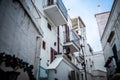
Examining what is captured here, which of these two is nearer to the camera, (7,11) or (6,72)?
(6,72)

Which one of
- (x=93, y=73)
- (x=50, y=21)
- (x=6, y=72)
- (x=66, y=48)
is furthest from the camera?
(x=93, y=73)

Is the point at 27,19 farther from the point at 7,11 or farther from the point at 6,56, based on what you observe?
the point at 6,56

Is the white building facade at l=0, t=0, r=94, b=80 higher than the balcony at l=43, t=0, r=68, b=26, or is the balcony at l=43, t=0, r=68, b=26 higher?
the balcony at l=43, t=0, r=68, b=26

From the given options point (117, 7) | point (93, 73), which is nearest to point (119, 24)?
point (117, 7)

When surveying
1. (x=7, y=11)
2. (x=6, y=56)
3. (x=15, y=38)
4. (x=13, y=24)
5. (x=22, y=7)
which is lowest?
(x=6, y=56)

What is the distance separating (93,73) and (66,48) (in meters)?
12.9

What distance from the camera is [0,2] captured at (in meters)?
5.41

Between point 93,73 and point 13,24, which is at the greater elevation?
point 13,24

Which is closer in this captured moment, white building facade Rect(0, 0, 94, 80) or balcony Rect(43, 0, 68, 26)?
white building facade Rect(0, 0, 94, 80)

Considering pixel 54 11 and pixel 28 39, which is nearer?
pixel 28 39

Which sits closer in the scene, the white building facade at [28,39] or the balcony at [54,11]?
the white building facade at [28,39]

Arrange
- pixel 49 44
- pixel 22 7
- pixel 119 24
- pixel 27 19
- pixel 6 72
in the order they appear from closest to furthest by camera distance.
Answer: pixel 6 72, pixel 22 7, pixel 27 19, pixel 119 24, pixel 49 44

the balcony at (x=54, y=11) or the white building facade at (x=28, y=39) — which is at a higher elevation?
the balcony at (x=54, y=11)

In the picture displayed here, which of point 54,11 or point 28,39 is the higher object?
point 54,11
